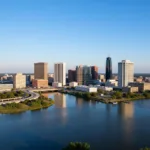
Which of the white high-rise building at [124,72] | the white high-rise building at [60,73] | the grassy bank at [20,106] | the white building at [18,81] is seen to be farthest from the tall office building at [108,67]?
the grassy bank at [20,106]

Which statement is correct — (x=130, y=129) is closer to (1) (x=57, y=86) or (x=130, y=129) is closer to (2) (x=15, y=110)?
(2) (x=15, y=110)

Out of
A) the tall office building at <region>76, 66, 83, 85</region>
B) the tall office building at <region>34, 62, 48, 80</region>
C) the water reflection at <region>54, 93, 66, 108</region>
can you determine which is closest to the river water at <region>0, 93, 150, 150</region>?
the water reflection at <region>54, 93, 66, 108</region>

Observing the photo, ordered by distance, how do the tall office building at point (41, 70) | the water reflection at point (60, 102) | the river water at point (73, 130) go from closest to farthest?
the river water at point (73, 130), the water reflection at point (60, 102), the tall office building at point (41, 70)

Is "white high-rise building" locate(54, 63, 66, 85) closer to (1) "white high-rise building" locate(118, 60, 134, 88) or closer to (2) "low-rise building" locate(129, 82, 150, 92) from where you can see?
(1) "white high-rise building" locate(118, 60, 134, 88)

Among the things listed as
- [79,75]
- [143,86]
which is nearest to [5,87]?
[79,75]

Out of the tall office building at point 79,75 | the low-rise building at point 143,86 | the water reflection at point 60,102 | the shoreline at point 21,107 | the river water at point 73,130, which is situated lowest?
the water reflection at point 60,102

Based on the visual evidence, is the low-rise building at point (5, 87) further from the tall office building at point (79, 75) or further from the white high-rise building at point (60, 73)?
the tall office building at point (79, 75)
